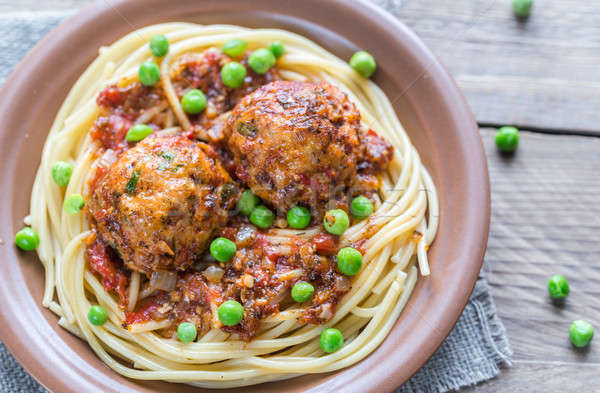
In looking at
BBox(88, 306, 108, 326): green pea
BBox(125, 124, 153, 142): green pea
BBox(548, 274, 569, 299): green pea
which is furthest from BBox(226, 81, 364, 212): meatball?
BBox(548, 274, 569, 299): green pea

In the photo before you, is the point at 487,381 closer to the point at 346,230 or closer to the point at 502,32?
the point at 346,230

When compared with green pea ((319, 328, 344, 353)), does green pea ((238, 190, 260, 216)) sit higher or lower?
higher

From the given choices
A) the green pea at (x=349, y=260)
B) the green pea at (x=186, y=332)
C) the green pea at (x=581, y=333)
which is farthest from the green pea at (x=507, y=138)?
the green pea at (x=186, y=332)

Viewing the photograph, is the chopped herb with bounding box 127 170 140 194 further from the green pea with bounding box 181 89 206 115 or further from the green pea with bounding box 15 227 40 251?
the green pea with bounding box 15 227 40 251

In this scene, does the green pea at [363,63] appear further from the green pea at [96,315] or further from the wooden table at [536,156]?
the green pea at [96,315]

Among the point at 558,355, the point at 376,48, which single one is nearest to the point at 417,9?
the point at 376,48
